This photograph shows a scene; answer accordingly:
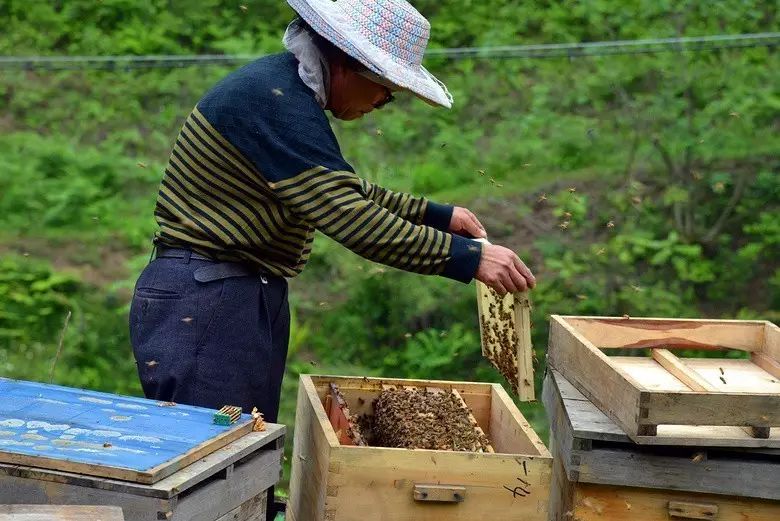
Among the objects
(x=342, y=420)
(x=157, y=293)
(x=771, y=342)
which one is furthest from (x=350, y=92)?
(x=771, y=342)

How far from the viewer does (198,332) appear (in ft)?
10.6

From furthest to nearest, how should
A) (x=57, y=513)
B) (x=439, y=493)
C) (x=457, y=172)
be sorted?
(x=457, y=172)
(x=439, y=493)
(x=57, y=513)

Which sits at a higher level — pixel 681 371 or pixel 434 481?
pixel 681 371

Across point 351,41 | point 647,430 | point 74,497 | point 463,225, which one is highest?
point 351,41

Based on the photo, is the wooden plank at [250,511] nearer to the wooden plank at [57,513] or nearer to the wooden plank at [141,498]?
the wooden plank at [141,498]

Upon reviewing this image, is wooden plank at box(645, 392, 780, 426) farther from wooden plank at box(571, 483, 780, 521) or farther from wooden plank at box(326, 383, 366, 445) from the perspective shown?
wooden plank at box(326, 383, 366, 445)

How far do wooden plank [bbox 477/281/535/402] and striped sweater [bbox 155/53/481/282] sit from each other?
0.23 metres

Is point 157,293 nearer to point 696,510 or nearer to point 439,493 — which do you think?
point 439,493

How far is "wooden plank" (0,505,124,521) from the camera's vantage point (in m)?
1.94

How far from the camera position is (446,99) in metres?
3.40

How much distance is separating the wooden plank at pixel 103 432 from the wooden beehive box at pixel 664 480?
1089 millimetres

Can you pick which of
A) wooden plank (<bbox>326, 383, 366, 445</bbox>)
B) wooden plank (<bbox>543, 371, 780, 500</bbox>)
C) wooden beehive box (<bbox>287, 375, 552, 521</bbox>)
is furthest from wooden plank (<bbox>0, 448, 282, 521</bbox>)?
wooden plank (<bbox>543, 371, 780, 500</bbox>)

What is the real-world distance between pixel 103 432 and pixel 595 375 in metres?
1.66

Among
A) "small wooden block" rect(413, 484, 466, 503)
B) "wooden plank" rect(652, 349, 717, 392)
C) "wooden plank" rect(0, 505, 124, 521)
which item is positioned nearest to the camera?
"wooden plank" rect(0, 505, 124, 521)
